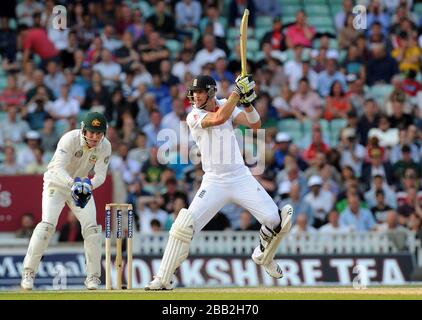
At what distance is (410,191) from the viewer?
1992 centimetres

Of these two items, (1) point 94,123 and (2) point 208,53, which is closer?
(1) point 94,123

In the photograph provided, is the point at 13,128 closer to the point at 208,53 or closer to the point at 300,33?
the point at 208,53

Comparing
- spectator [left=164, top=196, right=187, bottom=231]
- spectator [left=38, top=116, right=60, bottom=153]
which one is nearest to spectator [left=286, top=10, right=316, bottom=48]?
spectator [left=38, top=116, right=60, bottom=153]

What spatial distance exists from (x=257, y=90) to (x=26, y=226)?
5.06 meters

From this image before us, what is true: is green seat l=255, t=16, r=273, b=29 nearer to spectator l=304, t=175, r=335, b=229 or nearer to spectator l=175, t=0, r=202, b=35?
spectator l=175, t=0, r=202, b=35

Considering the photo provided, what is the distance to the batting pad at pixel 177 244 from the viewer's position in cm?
1309

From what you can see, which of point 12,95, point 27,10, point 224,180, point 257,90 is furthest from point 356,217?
point 27,10

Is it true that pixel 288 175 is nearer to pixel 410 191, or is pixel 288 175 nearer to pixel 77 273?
pixel 410 191

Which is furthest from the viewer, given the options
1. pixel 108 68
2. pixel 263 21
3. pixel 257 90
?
pixel 263 21

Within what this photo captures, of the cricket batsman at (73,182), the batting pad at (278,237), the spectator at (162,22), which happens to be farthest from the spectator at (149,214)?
the batting pad at (278,237)

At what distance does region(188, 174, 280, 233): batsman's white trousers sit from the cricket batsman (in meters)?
1.22

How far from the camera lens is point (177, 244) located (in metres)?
13.1

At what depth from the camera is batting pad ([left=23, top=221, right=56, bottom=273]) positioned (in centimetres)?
1372
